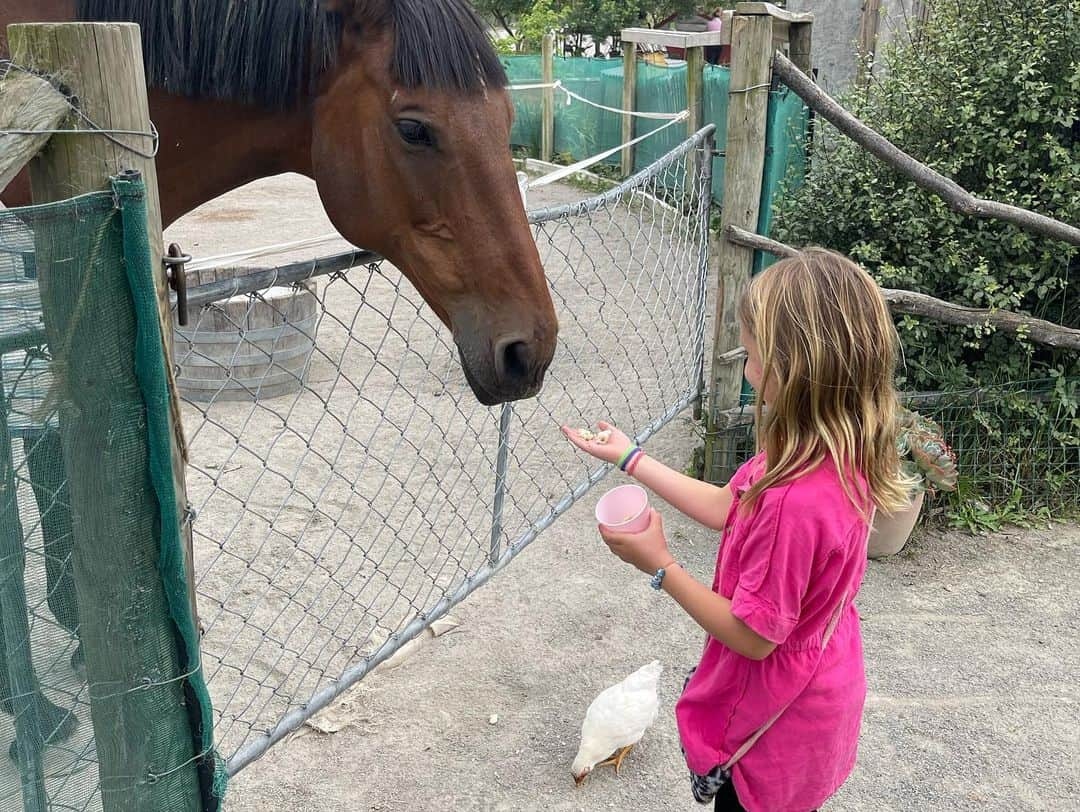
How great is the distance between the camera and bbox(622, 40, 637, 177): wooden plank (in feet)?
39.4

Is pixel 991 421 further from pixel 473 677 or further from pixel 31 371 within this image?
pixel 31 371

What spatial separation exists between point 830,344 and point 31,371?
3.88 ft

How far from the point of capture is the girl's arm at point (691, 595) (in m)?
1.56

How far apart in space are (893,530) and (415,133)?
2.57 meters

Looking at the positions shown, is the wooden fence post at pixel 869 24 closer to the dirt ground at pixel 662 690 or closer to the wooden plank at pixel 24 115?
the dirt ground at pixel 662 690

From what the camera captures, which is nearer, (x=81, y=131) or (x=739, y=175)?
(x=81, y=131)

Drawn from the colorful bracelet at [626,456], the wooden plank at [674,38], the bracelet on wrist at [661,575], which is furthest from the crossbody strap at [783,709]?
the wooden plank at [674,38]

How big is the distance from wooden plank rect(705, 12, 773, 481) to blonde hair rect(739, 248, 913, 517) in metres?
2.39

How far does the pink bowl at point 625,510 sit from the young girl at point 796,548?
3cm

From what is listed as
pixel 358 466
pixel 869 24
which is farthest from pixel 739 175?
pixel 869 24

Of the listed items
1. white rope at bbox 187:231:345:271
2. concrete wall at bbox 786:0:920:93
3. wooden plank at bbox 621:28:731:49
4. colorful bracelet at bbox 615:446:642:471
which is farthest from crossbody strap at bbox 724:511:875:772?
wooden plank at bbox 621:28:731:49

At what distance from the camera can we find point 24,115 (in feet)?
3.77

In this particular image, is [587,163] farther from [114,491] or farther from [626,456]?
[114,491]

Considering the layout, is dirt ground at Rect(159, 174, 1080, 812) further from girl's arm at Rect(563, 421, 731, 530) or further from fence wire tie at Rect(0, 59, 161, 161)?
fence wire tie at Rect(0, 59, 161, 161)
